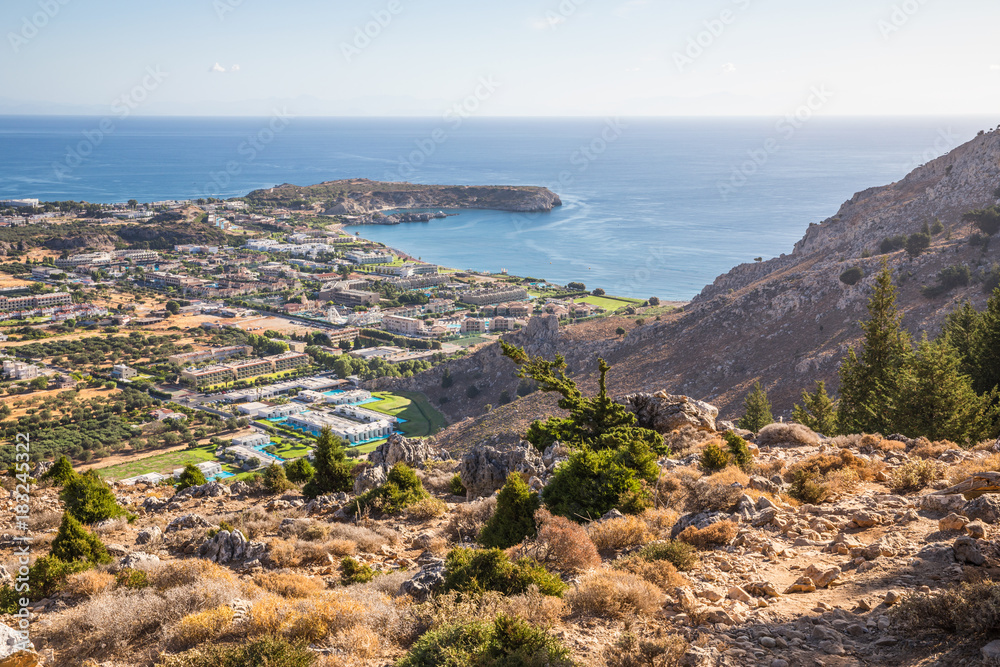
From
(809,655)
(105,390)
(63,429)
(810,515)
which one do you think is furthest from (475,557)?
(105,390)

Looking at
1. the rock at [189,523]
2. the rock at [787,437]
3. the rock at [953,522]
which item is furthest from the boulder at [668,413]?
the rock at [189,523]

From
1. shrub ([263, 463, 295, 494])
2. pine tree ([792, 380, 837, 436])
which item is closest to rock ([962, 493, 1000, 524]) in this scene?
pine tree ([792, 380, 837, 436])

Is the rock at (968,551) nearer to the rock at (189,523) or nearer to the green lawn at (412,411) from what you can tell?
the rock at (189,523)

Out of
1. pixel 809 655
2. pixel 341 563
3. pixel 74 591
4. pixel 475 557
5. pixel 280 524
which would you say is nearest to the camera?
pixel 809 655

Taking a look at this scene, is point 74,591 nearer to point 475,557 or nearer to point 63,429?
point 475,557

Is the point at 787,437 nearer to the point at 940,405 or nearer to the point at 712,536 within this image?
the point at 940,405
